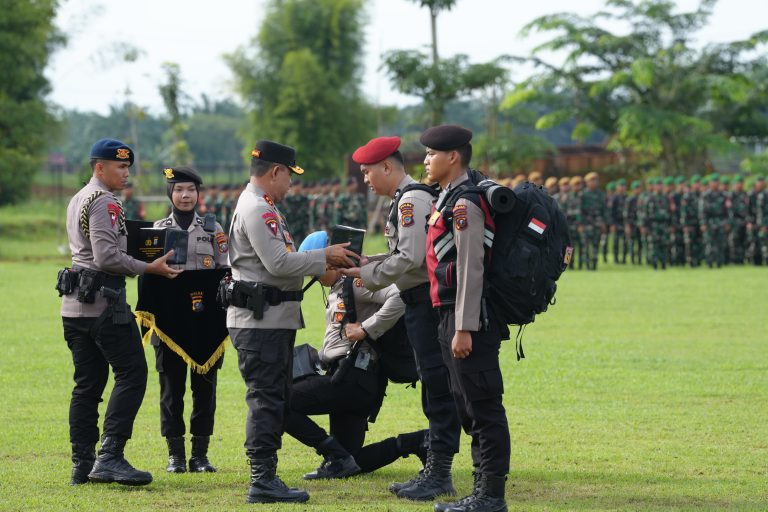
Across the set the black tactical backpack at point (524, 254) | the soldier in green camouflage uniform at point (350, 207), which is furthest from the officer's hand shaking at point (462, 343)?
the soldier in green camouflage uniform at point (350, 207)

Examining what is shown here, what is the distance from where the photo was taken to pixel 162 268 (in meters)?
→ 6.94

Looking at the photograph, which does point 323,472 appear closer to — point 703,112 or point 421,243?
point 421,243

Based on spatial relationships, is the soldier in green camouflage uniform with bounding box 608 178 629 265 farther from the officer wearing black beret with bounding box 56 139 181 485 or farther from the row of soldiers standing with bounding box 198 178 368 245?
the officer wearing black beret with bounding box 56 139 181 485

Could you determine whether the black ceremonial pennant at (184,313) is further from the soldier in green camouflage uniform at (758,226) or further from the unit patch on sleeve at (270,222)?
the soldier in green camouflage uniform at (758,226)

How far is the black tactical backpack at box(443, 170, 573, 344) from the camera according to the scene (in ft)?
18.6

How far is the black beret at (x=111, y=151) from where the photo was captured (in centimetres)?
682

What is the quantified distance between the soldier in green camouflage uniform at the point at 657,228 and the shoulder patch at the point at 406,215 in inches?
814

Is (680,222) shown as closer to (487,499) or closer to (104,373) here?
(104,373)

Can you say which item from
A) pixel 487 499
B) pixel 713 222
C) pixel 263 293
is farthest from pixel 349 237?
pixel 713 222

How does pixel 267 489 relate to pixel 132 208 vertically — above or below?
below

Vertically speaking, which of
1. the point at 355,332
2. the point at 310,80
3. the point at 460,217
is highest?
the point at 310,80

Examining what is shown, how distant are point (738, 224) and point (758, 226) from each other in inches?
17.1

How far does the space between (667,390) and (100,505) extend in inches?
223

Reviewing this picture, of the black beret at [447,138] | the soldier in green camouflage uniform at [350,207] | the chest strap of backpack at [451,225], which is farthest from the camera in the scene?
the soldier in green camouflage uniform at [350,207]
